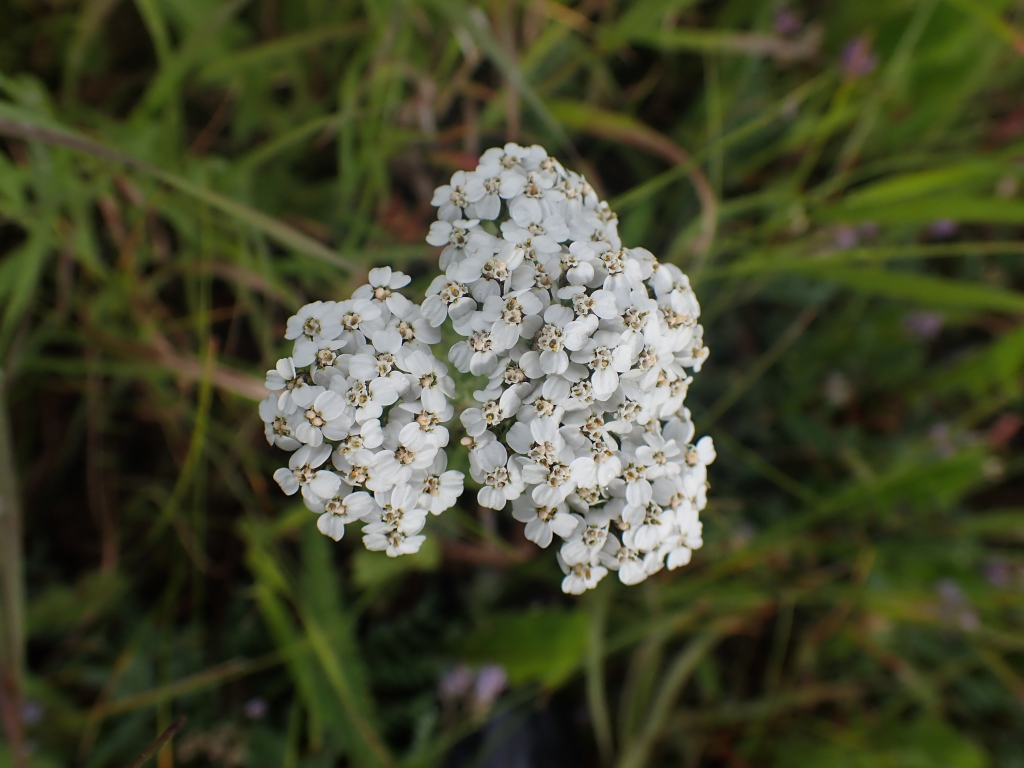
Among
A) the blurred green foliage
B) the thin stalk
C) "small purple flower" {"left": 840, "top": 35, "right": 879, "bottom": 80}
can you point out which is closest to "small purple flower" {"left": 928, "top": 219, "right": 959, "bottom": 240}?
the blurred green foliage

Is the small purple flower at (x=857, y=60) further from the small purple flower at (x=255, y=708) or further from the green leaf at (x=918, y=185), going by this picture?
the small purple flower at (x=255, y=708)

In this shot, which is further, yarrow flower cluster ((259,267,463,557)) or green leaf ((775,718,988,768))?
green leaf ((775,718,988,768))

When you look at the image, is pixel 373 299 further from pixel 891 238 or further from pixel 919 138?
pixel 919 138

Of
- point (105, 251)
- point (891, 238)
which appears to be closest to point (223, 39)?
point (105, 251)

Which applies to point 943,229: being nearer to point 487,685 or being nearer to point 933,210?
point 933,210

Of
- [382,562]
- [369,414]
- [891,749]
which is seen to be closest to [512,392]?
[369,414]

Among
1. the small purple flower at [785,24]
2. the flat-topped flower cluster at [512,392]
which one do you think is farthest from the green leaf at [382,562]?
the small purple flower at [785,24]

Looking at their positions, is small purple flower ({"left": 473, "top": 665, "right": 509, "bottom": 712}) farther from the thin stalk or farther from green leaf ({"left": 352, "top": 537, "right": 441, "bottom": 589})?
the thin stalk

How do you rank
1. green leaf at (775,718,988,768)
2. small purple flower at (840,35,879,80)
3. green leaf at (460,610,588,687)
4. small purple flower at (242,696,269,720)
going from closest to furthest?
small purple flower at (242,696,269,720)
green leaf at (460,610,588,687)
green leaf at (775,718,988,768)
small purple flower at (840,35,879,80)
